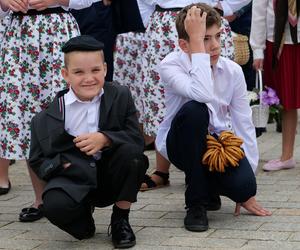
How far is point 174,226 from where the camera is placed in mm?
4539

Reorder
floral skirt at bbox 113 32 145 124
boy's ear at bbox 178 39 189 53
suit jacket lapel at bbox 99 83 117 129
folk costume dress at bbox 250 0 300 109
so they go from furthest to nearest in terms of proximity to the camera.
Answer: floral skirt at bbox 113 32 145 124 → folk costume dress at bbox 250 0 300 109 → boy's ear at bbox 178 39 189 53 → suit jacket lapel at bbox 99 83 117 129

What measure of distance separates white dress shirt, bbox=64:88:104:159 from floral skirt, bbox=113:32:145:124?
114 inches

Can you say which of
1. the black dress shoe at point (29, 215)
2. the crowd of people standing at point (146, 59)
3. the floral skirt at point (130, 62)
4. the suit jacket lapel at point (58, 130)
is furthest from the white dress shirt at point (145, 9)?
the suit jacket lapel at point (58, 130)

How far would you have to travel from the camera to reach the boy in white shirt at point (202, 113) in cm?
446

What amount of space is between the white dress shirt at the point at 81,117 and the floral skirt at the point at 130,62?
114 inches

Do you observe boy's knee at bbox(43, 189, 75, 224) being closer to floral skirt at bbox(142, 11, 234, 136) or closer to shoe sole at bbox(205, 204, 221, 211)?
shoe sole at bbox(205, 204, 221, 211)

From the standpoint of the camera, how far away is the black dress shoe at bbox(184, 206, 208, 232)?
14.4 ft

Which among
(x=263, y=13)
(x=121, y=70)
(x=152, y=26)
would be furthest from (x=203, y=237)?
(x=121, y=70)

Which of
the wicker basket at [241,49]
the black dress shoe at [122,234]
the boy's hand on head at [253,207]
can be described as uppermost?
the wicker basket at [241,49]

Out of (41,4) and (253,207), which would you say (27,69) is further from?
(253,207)

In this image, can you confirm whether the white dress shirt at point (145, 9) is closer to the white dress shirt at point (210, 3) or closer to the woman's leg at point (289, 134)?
the white dress shirt at point (210, 3)

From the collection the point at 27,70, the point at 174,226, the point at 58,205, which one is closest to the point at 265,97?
the point at 174,226

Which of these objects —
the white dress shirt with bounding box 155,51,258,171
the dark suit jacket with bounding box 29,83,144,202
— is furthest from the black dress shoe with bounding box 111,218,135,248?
the white dress shirt with bounding box 155,51,258,171

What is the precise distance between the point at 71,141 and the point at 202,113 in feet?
2.44
